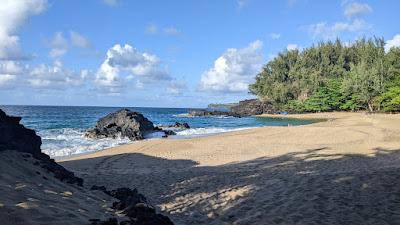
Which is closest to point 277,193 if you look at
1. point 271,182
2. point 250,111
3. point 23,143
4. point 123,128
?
point 271,182

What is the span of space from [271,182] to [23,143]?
6753 mm

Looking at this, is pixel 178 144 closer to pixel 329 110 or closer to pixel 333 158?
pixel 333 158

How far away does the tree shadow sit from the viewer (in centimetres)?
823

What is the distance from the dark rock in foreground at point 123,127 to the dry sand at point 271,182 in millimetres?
15141

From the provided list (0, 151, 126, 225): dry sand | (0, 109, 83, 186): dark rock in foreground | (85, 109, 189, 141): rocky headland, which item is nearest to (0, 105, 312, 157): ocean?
(85, 109, 189, 141): rocky headland

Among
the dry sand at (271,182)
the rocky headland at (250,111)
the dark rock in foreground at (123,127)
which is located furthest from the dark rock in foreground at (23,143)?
the rocky headland at (250,111)

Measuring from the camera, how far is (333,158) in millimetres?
17469

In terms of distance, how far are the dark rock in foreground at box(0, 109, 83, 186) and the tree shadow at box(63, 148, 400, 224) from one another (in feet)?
8.04

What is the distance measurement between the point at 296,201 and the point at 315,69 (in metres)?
93.0

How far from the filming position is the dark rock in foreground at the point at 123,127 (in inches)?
1489

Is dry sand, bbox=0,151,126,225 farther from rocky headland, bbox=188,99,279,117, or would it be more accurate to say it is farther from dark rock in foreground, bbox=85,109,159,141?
rocky headland, bbox=188,99,279,117

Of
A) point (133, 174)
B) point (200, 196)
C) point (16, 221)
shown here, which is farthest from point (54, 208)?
point (133, 174)

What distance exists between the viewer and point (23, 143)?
1026cm

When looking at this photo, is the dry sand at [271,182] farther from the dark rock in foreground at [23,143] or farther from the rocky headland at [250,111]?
the rocky headland at [250,111]
